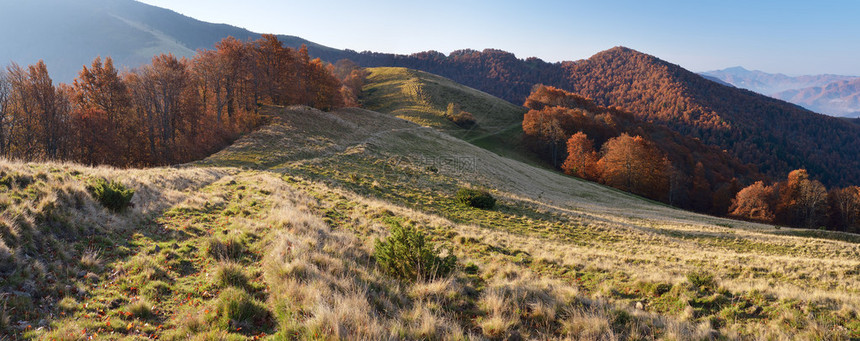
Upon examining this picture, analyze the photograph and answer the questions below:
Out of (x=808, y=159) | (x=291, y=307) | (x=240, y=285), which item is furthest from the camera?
(x=808, y=159)

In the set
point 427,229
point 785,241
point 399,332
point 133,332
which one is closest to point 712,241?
point 785,241

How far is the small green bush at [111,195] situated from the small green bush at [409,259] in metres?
9.38

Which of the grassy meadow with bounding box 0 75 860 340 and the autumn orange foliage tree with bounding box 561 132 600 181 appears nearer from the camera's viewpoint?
the grassy meadow with bounding box 0 75 860 340

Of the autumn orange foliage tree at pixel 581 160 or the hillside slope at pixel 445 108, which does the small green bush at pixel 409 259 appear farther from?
the autumn orange foliage tree at pixel 581 160

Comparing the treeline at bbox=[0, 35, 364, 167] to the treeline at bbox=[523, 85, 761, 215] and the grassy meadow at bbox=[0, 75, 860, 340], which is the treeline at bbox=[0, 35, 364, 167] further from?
the treeline at bbox=[523, 85, 761, 215]

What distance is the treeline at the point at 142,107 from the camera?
28953 mm

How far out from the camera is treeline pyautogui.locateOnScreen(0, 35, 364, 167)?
29.0 m

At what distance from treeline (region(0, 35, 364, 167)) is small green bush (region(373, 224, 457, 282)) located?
32053mm

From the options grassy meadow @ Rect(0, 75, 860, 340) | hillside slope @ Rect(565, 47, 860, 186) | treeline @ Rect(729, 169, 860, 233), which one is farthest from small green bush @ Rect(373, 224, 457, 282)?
hillside slope @ Rect(565, 47, 860, 186)

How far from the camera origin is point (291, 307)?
5547mm

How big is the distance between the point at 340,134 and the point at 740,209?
7349 cm

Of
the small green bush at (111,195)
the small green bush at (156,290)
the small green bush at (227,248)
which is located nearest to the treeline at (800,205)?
the small green bush at (227,248)

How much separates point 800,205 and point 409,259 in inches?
3564

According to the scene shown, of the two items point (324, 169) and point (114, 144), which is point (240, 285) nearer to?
point (324, 169)
